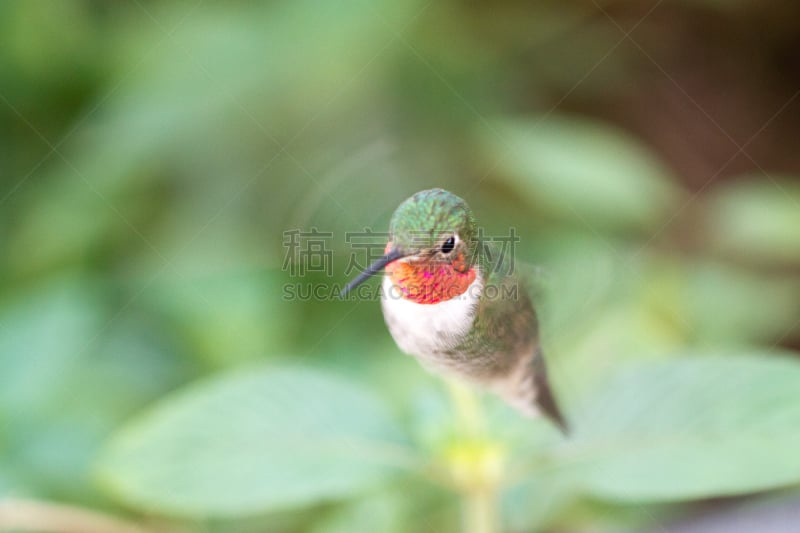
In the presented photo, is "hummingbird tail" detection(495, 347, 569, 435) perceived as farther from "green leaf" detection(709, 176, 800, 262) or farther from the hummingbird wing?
"green leaf" detection(709, 176, 800, 262)

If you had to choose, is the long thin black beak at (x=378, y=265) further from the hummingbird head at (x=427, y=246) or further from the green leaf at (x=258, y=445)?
the green leaf at (x=258, y=445)

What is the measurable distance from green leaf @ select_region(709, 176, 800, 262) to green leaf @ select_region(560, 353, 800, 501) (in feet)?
4.20

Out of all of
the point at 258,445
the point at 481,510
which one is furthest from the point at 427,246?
the point at 258,445

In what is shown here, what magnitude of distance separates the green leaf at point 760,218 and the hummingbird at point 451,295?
1776mm

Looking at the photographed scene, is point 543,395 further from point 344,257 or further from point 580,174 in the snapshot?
point 580,174

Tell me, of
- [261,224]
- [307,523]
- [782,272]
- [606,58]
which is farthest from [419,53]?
[782,272]

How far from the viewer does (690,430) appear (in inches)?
39.1

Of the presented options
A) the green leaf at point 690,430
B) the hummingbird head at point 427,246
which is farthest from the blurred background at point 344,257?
the hummingbird head at point 427,246

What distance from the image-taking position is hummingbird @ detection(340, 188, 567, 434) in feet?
1.27

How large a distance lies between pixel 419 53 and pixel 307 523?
1.40 m

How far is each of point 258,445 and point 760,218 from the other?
63.0 inches

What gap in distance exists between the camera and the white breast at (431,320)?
0.44 metres

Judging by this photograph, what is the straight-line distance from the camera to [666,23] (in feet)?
11.3

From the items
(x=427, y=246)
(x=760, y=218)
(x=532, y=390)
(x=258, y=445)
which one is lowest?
(x=427, y=246)
